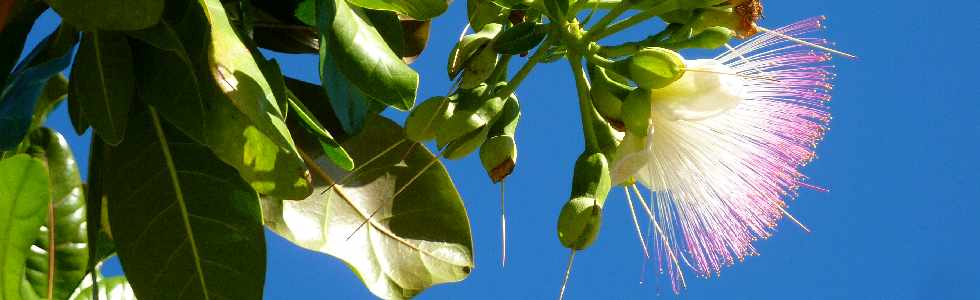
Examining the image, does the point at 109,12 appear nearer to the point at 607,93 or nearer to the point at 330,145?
the point at 330,145

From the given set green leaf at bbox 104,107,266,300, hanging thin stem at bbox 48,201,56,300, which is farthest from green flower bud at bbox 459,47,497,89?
hanging thin stem at bbox 48,201,56,300

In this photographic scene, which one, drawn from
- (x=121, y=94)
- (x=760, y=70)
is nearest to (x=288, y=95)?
(x=121, y=94)

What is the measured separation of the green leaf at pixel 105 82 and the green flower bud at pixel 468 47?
0.81 ft

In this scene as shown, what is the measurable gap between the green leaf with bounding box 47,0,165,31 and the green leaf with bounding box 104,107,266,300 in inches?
8.2

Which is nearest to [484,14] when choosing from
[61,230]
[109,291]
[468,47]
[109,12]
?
[468,47]

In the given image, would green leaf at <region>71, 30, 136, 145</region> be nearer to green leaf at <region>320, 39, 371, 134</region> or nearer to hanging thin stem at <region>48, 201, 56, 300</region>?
green leaf at <region>320, 39, 371, 134</region>

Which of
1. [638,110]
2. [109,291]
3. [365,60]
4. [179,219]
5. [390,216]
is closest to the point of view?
[365,60]

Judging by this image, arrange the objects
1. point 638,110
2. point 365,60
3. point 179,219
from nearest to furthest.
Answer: point 365,60, point 638,110, point 179,219

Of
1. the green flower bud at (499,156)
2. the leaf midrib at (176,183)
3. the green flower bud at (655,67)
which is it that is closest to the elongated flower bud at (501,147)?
the green flower bud at (499,156)

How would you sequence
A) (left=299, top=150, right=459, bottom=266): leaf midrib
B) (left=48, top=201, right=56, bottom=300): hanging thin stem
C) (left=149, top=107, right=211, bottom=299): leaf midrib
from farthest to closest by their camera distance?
(left=48, top=201, right=56, bottom=300): hanging thin stem → (left=299, top=150, right=459, bottom=266): leaf midrib → (left=149, top=107, right=211, bottom=299): leaf midrib

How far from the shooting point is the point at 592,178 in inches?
34.7

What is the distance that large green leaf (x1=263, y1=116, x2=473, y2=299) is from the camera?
3.51 feet

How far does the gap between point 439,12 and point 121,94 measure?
0.25m

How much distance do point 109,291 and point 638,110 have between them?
2.74ft
